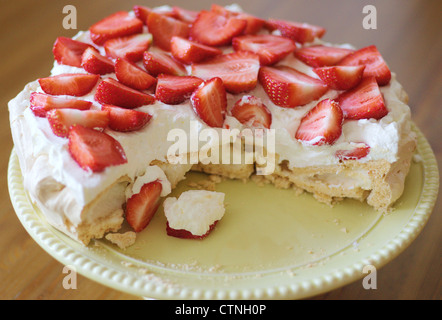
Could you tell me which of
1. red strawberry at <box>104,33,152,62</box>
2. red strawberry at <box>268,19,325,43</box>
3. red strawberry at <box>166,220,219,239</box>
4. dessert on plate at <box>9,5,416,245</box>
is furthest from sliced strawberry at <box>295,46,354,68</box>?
red strawberry at <box>166,220,219,239</box>

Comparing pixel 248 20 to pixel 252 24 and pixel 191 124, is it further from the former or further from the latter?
pixel 191 124

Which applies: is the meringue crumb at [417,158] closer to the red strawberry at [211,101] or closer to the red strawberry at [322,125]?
the red strawberry at [322,125]

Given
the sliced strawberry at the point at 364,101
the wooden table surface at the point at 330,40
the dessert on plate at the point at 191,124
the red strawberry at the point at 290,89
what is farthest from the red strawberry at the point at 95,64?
the sliced strawberry at the point at 364,101

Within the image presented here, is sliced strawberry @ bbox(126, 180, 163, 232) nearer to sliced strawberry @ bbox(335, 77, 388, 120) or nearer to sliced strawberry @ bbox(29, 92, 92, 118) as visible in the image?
sliced strawberry @ bbox(29, 92, 92, 118)

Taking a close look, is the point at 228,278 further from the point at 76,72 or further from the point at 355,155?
the point at 76,72

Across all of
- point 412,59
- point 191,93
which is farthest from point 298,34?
point 412,59
